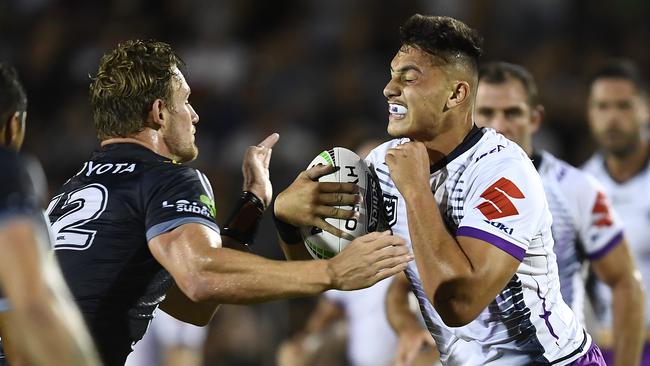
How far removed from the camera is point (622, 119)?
24.2 ft

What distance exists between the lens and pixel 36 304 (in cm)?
265

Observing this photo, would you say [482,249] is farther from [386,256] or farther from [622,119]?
[622,119]

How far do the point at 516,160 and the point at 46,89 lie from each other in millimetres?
8052

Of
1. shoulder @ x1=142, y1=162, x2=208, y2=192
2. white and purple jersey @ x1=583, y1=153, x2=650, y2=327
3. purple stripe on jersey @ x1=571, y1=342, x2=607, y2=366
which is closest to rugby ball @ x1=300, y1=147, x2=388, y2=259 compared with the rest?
shoulder @ x1=142, y1=162, x2=208, y2=192

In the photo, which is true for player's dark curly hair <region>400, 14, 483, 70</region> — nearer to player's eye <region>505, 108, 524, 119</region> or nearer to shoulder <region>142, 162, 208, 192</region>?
shoulder <region>142, 162, 208, 192</region>

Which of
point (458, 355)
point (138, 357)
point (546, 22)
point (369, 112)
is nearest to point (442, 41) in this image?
point (458, 355)

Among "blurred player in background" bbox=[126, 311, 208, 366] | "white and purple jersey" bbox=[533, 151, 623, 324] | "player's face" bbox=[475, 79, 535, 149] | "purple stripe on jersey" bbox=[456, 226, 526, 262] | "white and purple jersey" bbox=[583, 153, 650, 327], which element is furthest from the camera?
"blurred player in background" bbox=[126, 311, 208, 366]

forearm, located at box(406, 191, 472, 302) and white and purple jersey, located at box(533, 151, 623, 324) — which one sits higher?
forearm, located at box(406, 191, 472, 302)

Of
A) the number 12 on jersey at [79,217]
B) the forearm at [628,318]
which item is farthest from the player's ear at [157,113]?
the forearm at [628,318]

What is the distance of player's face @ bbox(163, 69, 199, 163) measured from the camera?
14.4 feet

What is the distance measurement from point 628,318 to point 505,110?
1.32 metres

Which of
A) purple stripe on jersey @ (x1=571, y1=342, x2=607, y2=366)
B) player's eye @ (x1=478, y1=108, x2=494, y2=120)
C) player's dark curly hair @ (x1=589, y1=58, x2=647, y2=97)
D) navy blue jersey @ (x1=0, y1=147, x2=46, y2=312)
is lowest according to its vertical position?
purple stripe on jersey @ (x1=571, y1=342, x2=607, y2=366)

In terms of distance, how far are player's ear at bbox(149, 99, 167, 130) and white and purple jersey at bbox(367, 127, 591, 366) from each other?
1071 mm

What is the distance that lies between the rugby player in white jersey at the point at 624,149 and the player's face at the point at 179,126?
149 inches
